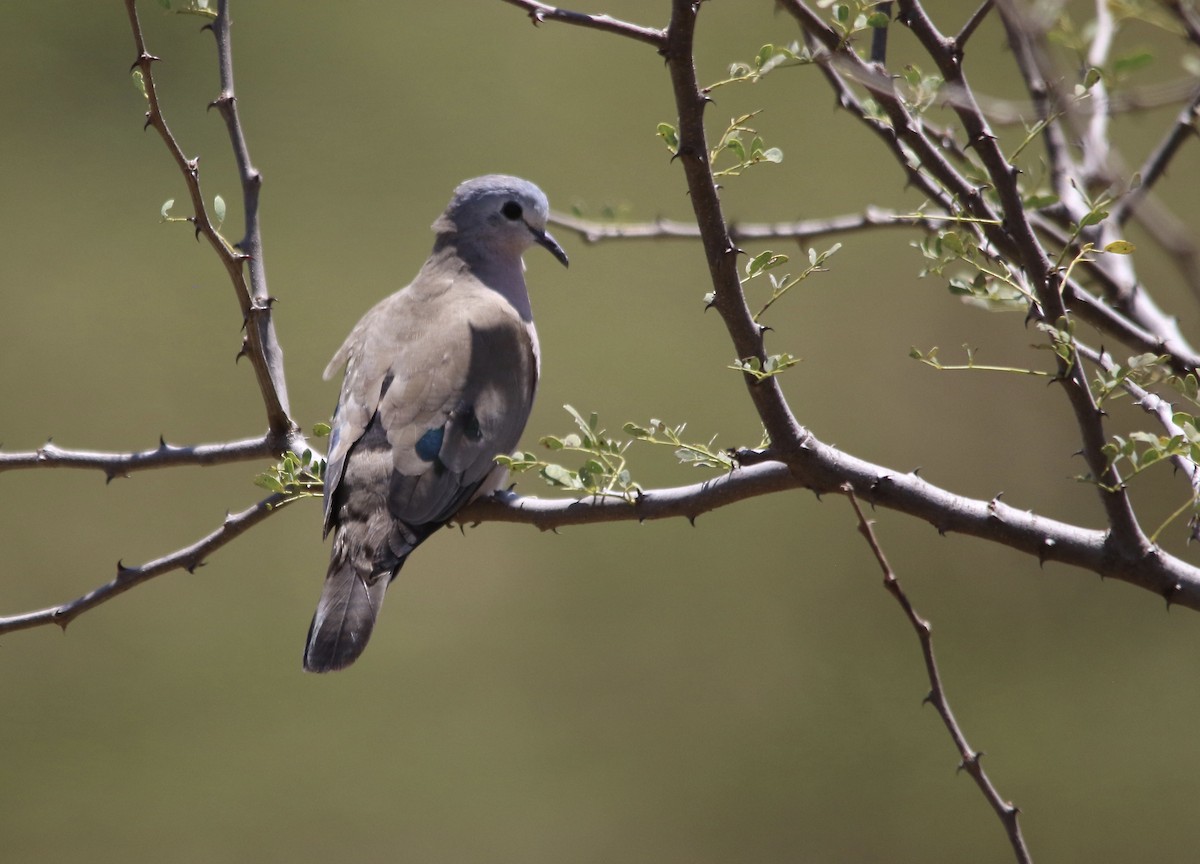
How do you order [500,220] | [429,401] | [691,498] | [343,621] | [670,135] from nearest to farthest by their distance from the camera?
1. [670,135]
2. [691,498]
3. [343,621]
4. [429,401]
5. [500,220]

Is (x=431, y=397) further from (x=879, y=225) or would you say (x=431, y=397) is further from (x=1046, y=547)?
(x=1046, y=547)

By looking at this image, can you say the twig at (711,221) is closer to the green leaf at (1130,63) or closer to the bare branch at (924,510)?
the bare branch at (924,510)

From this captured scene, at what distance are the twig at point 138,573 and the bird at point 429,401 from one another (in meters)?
0.25

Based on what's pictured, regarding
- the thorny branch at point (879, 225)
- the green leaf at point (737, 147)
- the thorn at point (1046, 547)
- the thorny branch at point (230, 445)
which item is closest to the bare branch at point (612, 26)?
the thorny branch at point (879, 225)

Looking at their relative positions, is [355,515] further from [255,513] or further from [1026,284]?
[1026,284]

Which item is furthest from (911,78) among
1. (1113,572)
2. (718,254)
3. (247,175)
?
(247,175)

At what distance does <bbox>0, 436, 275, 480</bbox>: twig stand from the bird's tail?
268mm

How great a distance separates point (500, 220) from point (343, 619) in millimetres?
1046

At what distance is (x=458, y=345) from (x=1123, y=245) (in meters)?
1.40

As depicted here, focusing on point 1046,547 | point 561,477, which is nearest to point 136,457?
point 561,477

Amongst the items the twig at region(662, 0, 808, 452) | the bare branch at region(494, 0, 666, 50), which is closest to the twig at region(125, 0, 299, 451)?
the bare branch at region(494, 0, 666, 50)

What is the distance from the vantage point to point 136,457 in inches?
72.9

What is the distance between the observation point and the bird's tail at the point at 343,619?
78.0 inches

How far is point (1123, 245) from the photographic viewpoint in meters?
1.23
